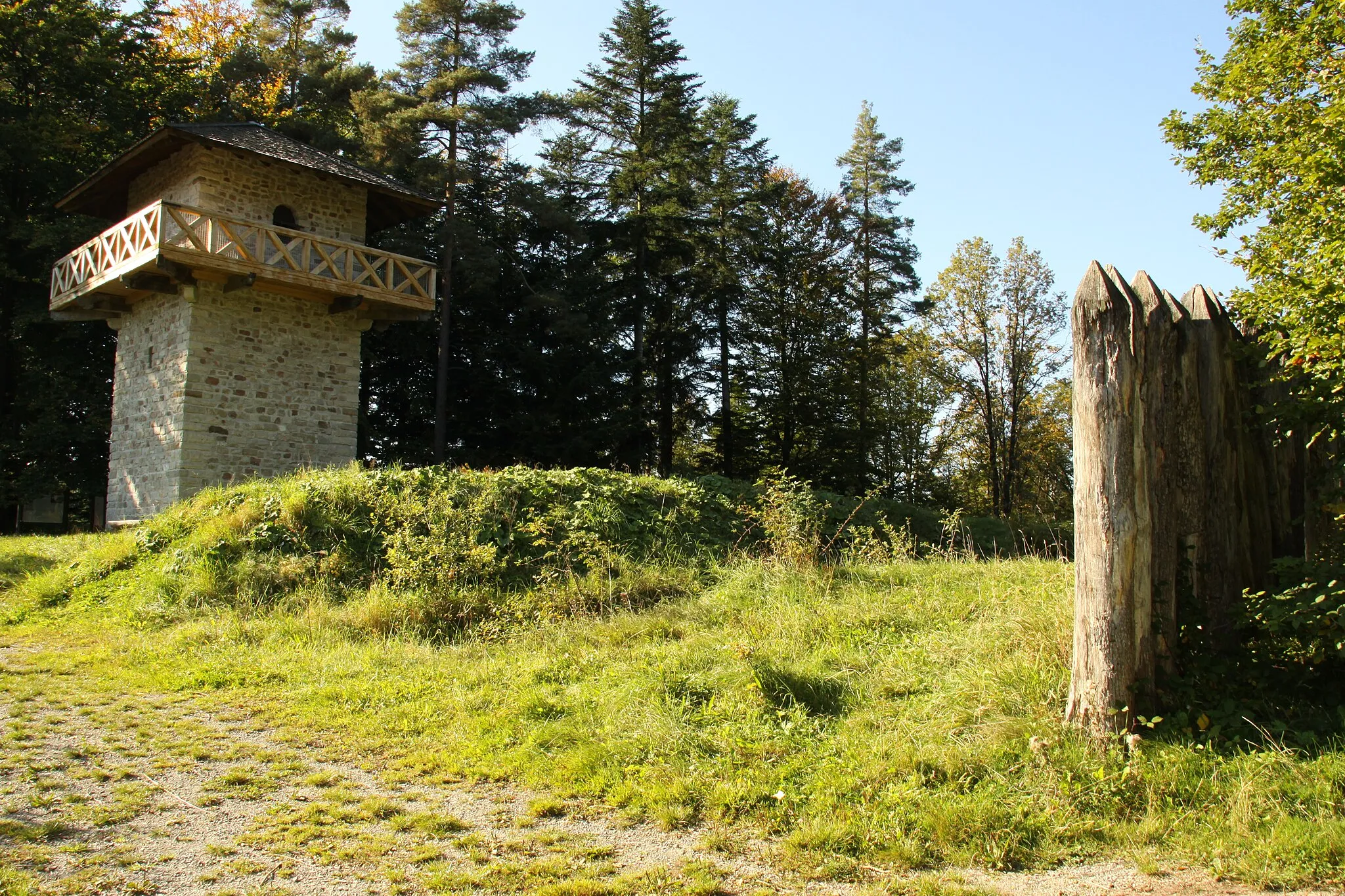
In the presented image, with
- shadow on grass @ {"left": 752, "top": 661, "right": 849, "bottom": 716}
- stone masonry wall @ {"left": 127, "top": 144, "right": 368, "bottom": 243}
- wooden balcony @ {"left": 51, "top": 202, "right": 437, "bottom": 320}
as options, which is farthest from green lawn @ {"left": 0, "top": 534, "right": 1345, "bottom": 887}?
stone masonry wall @ {"left": 127, "top": 144, "right": 368, "bottom": 243}

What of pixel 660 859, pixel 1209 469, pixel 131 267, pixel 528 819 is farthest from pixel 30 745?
pixel 131 267

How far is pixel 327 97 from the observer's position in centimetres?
2788

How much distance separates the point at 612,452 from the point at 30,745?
72.7 feet

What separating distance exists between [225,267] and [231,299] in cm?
129

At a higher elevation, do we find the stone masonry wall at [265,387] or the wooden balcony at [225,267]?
the wooden balcony at [225,267]

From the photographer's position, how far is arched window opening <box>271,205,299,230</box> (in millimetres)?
18234

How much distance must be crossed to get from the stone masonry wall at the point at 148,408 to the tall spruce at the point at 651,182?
46.6 feet

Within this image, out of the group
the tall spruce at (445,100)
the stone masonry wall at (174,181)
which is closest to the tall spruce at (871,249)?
the tall spruce at (445,100)

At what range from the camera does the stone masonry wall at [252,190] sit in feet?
56.1

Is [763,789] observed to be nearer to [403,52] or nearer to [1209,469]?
[1209,469]

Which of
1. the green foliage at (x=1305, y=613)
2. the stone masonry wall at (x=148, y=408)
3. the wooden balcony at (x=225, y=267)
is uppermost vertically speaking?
the wooden balcony at (x=225, y=267)

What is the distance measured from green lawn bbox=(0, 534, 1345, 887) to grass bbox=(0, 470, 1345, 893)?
0.05 feet

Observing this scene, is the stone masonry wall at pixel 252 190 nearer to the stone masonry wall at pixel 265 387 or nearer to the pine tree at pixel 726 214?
the stone masonry wall at pixel 265 387

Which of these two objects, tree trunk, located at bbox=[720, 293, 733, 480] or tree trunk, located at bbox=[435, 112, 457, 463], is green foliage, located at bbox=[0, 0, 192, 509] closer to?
tree trunk, located at bbox=[435, 112, 457, 463]
